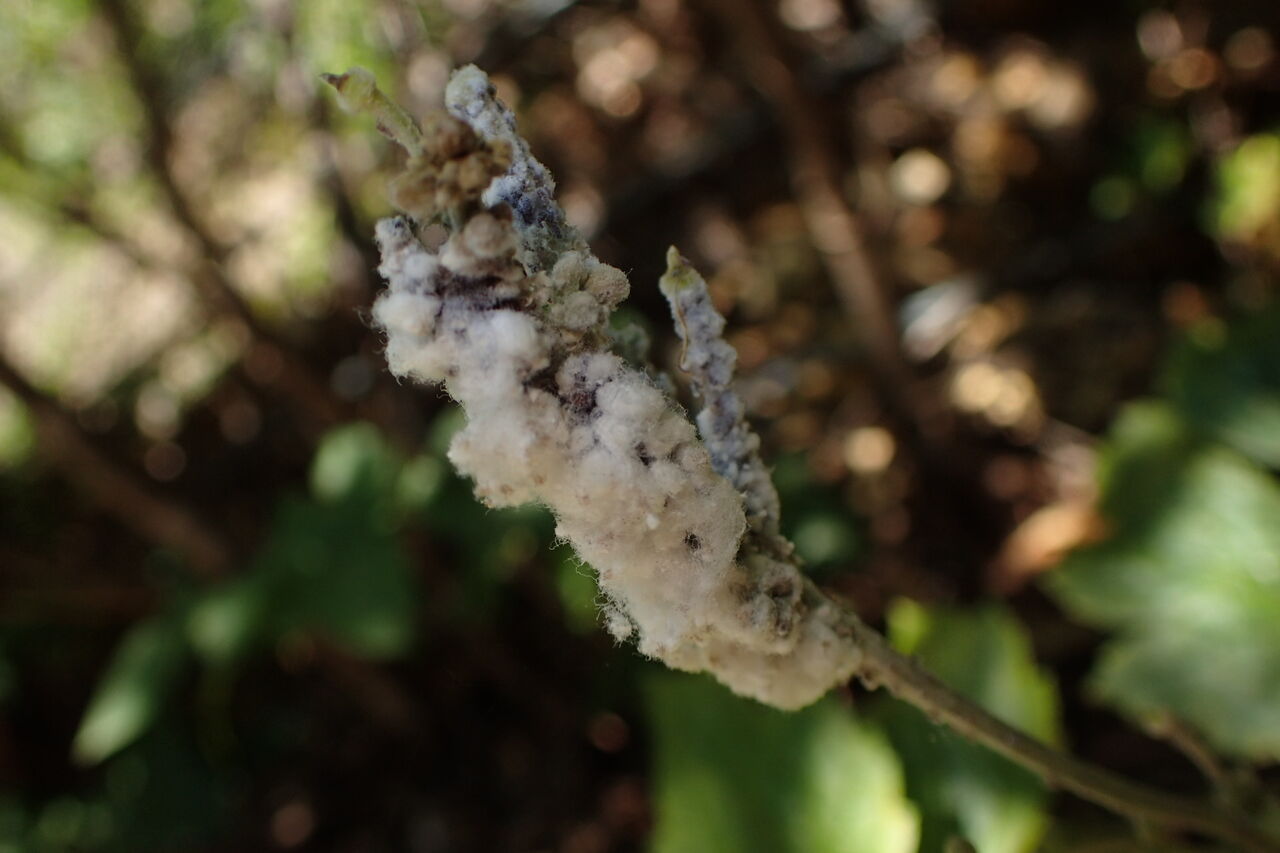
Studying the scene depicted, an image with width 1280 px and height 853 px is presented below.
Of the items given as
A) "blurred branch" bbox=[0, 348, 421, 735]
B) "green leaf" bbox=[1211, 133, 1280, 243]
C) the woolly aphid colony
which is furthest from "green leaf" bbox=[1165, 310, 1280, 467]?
"blurred branch" bbox=[0, 348, 421, 735]

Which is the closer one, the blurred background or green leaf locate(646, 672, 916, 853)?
green leaf locate(646, 672, 916, 853)

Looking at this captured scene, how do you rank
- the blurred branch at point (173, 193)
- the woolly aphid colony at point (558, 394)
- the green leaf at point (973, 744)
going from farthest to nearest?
the blurred branch at point (173, 193) < the green leaf at point (973, 744) < the woolly aphid colony at point (558, 394)

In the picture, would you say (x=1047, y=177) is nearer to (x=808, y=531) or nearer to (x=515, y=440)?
(x=808, y=531)

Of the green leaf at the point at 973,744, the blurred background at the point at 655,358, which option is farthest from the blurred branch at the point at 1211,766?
the blurred background at the point at 655,358

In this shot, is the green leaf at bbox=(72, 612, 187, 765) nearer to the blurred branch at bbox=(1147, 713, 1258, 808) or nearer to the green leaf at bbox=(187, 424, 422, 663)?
the green leaf at bbox=(187, 424, 422, 663)

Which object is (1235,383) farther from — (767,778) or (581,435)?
(581,435)

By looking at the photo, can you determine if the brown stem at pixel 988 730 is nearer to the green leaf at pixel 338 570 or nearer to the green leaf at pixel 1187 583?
the green leaf at pixel 1187 583

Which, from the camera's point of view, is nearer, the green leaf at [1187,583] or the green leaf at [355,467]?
the green leaf at [1187,583]
